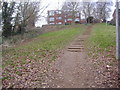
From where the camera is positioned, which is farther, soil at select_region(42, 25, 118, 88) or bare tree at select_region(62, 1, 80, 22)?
bare tree at select_region(62, 1, 80, 22)

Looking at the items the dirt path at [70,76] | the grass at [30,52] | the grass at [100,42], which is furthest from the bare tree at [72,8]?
the dirt path at [70,76]

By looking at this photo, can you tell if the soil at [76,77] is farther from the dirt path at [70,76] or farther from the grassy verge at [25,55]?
the grassy verge at [25,55]

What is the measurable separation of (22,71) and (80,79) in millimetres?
2093

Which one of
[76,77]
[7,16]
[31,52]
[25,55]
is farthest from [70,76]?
[7,16]

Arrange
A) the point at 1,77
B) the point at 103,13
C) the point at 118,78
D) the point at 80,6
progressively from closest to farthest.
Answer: the point at 118,78
the point at 1,77
the point at 80,6
the point at 103,13

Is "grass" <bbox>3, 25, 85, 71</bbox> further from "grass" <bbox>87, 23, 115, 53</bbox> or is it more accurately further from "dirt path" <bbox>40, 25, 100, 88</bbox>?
"grass" <bbox>87, 23, 115, 53</bbox>

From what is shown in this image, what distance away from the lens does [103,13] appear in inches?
1320

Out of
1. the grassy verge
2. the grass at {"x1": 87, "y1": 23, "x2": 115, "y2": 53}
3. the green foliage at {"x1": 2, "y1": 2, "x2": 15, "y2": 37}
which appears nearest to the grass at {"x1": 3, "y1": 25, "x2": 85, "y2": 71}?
the grassy verge

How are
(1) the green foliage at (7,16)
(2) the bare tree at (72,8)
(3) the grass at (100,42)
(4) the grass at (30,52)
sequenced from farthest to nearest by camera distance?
1. (2) the bare tree at (72,8)
2. (1) the green foliage at (7,16)
3. (3) the grass at (100,42)
4. (4) the grass at (30,52)

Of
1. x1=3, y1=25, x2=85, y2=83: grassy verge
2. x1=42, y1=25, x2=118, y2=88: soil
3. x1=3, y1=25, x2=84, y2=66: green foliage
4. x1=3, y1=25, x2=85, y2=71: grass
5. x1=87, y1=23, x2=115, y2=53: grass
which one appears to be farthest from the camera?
x1=87, y1=23, x2=115, y2=53: grass

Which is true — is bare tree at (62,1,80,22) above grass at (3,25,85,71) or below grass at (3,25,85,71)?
above

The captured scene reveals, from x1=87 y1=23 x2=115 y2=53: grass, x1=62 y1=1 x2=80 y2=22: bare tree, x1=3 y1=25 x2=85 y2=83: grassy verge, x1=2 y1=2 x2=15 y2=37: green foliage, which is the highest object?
x1=62 y1=1 x2=80 y2=22: bare tree

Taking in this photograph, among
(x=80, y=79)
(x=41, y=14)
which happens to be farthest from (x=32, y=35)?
(x=80, y=79)

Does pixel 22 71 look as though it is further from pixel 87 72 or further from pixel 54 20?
pixel 54 20
